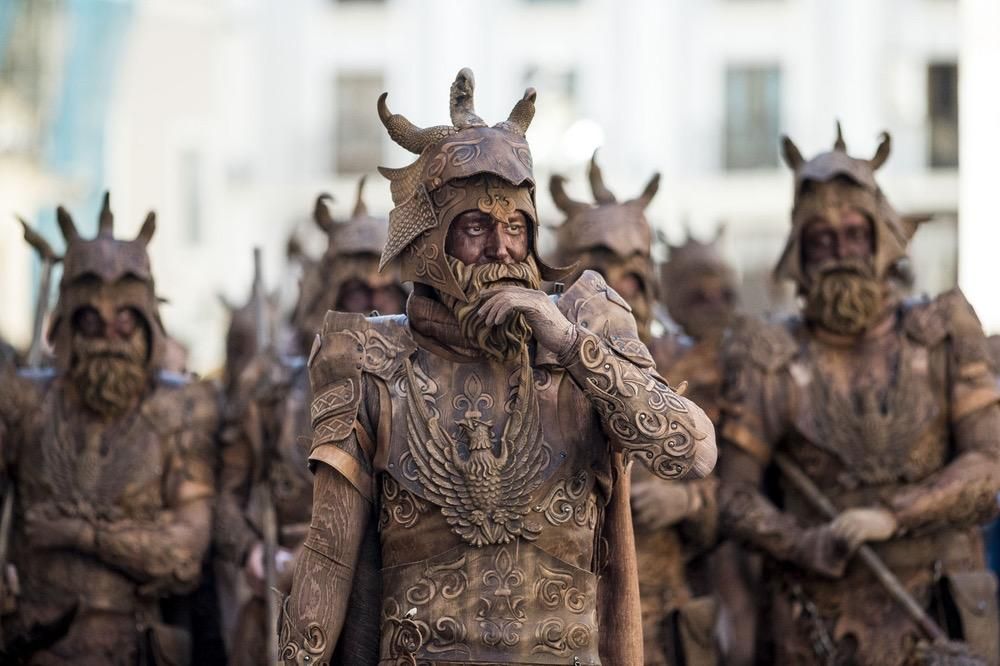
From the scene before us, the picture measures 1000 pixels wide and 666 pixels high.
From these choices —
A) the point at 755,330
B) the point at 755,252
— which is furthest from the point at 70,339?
the point at 755,252

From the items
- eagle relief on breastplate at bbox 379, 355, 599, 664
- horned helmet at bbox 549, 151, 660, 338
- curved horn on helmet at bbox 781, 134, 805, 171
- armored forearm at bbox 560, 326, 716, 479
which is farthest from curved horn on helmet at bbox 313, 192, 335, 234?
armored forearm at bbox 560, 326, 716, 479

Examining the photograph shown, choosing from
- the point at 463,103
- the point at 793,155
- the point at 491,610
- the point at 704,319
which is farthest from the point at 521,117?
the point at 704,319

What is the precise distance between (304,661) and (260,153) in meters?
33.8

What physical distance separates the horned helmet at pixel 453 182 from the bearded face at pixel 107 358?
382 cm

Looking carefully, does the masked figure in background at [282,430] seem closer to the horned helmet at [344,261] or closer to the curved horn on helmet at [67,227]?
the horned helmet at [344,261]

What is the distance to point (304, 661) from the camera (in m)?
9.24

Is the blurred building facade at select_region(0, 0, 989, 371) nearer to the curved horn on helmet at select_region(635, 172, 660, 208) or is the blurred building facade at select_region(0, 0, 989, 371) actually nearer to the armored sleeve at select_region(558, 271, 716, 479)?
the curved horn on helmet at select_region(635, 172, 660, 208)

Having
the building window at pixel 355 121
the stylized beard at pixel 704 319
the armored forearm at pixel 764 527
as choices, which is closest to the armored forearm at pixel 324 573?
the armored forearm at pixel 764 527

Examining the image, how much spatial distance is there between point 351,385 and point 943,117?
29631mm

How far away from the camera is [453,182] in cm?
949

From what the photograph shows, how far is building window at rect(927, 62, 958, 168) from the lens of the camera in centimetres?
3806

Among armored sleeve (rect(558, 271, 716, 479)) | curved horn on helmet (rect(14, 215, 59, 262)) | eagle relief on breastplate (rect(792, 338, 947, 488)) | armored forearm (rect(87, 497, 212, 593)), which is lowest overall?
armored sleeve (rect(558, 271, 716, 479))

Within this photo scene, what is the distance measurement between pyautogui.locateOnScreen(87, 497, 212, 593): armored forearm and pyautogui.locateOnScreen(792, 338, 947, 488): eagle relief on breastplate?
2918 millimetres

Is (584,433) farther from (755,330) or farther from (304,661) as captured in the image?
(755,330)
